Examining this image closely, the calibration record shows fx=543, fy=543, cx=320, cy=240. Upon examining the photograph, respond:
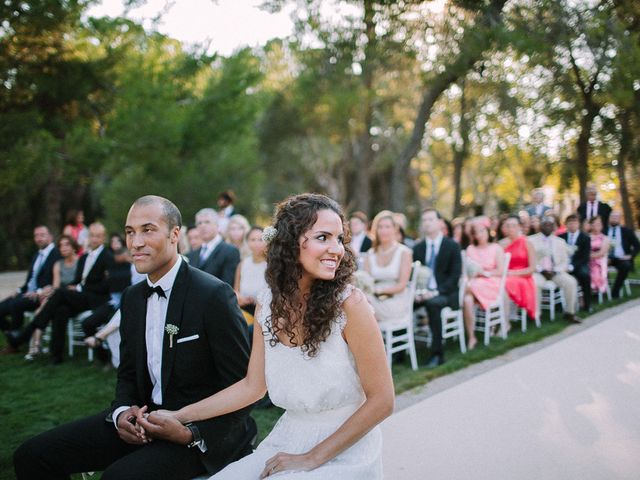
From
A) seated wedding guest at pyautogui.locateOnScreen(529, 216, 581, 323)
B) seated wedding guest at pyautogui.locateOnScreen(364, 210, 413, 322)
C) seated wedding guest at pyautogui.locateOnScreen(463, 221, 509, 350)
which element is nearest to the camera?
seated wedding guest at pyautogui.locateOnScreen(364, 210, 413, 322)

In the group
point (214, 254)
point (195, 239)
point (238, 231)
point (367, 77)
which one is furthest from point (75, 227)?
point (367, 77)

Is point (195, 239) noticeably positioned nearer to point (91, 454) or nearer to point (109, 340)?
point (109, 340)

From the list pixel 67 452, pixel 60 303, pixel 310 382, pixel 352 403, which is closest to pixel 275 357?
pixel 310 382

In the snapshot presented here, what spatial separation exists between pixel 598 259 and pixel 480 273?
368 centimetres

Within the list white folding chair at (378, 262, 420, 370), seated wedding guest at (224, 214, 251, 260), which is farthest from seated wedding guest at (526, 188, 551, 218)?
seated wedding guest at (224, 214, 251, 260)

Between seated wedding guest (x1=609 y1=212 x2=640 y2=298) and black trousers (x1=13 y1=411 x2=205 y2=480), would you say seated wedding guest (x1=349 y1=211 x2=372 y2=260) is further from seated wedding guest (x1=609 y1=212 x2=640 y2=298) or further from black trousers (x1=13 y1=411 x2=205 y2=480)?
black trousers (x1=13 y1=411 x2=205 y2=480)

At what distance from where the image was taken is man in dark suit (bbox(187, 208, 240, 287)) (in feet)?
20.1

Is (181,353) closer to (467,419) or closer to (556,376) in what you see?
(467,419)

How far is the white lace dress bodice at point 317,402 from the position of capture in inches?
79.1

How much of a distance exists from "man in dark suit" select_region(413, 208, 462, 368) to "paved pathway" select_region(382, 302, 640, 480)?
0.64 meters

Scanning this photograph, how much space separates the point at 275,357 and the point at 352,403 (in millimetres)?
345

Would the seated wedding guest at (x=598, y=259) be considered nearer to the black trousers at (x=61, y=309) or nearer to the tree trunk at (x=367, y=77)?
the tree trunk at (x=367, y=77)

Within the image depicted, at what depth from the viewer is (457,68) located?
12.0 meters

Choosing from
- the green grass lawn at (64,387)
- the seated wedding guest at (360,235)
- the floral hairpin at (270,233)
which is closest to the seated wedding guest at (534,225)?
the green grass lawn at (64,387)
